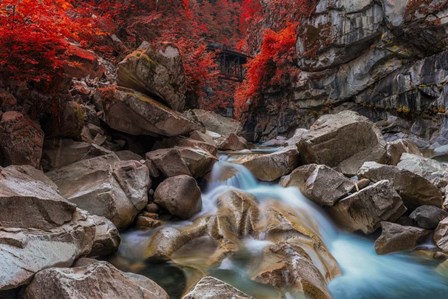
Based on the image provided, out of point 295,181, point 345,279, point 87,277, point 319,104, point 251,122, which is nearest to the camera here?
point 87,277

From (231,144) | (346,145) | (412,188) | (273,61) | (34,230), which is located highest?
(273,61)

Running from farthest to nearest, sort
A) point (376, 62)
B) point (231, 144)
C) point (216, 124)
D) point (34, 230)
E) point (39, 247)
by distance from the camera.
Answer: point (216, 124)
point (376, 62)
point (231, 144)
point (34, 230)
point (39, 247)

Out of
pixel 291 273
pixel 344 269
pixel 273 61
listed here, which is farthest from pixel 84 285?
pixel 273 61

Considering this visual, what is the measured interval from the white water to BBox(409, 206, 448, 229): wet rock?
106 cm

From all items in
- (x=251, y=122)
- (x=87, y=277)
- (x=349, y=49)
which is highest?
(x=349, y=49)

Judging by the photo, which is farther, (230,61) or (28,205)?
(230,61)

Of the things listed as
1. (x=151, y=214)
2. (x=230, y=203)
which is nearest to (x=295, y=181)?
(x=230, y=203)

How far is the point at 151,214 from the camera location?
7.14 m

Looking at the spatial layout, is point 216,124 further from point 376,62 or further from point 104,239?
point 104,239

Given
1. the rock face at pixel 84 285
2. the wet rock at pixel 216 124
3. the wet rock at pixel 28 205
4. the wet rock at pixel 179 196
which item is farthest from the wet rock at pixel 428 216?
the wet rock at pixel 216 124

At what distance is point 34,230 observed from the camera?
167 inches

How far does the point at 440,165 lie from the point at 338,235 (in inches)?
161

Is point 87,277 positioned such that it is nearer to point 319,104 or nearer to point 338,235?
point 338,235

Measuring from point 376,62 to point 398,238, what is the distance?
44.6 feet
